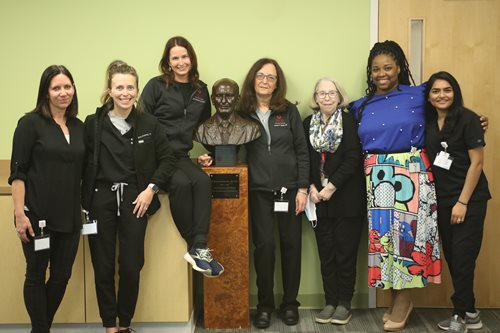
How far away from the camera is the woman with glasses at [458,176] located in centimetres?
292

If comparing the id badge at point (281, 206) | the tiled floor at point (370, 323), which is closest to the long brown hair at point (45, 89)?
the id badge at point (281, 206)

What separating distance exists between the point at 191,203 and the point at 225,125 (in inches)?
21.0

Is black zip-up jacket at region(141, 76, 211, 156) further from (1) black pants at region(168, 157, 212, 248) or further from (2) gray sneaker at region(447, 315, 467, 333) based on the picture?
(2) gray sneaker at region(447, 315, 467, 333)

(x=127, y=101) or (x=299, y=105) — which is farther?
(x=299, y=105)

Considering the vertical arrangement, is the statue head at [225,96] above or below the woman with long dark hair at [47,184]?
above

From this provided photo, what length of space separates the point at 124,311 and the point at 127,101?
115cm

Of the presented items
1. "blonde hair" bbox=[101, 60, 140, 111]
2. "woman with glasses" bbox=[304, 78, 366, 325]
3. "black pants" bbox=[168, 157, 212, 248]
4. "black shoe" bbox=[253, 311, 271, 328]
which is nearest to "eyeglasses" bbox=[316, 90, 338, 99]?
"woman with glasses" bbox=[304, 78, 366, 325]

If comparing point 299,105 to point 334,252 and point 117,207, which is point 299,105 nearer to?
point 334,252

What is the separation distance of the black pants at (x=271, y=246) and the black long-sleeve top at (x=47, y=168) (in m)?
1.14

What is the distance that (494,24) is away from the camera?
11.2 ft

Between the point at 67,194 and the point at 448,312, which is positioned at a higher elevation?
the point at 67,194

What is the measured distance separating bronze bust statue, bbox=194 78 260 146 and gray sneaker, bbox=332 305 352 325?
4.05 feet

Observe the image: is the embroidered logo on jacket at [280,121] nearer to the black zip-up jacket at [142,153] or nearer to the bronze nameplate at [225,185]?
the bronze nameplate at [225,185]

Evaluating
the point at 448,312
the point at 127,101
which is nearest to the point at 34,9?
the point at 127,101
